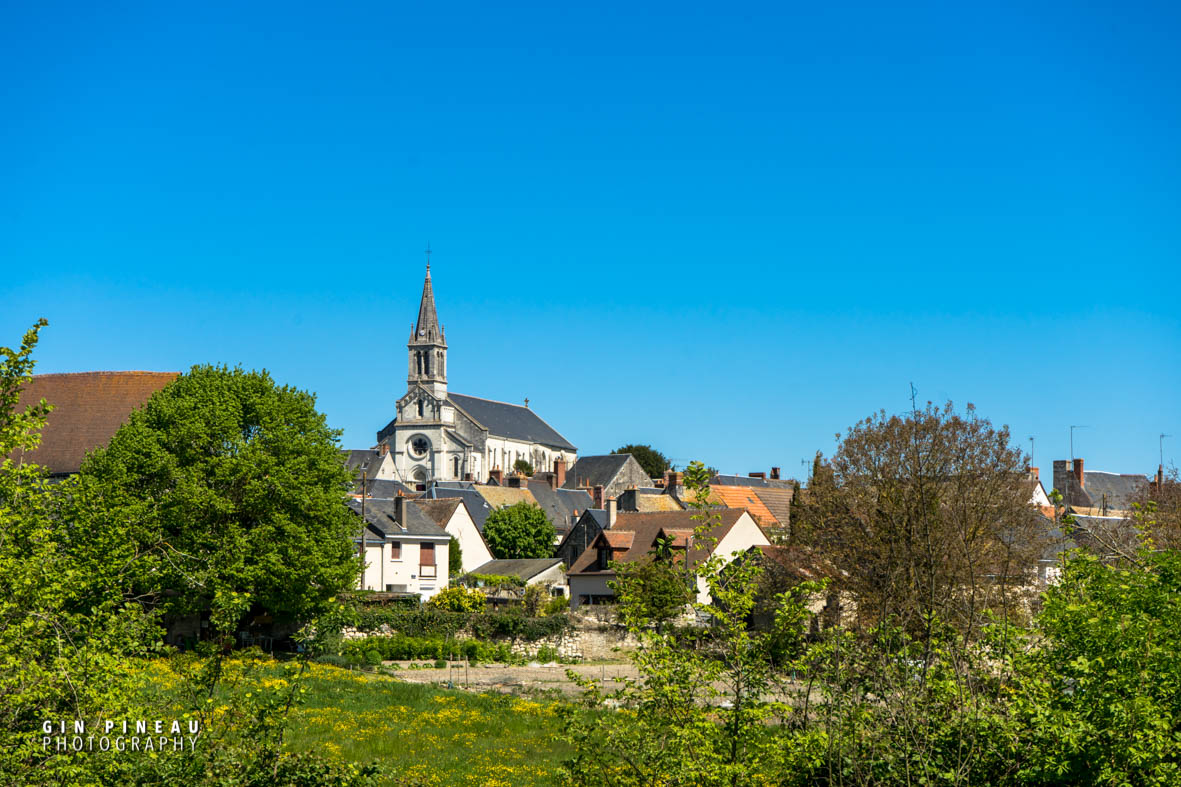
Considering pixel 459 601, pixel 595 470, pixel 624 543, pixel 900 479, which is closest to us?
pixel 900 479

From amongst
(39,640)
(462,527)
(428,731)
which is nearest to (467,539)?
(462,527)

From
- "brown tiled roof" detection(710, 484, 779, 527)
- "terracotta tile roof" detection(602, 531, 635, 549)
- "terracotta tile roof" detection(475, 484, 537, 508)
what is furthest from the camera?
"terracotta tile roof" detection(475, 484, 537, 508)

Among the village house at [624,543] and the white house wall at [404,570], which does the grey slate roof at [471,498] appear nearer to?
the white house wall at [404,570]

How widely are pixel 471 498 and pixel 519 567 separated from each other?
20.3 metres

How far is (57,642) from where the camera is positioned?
919 centimetres

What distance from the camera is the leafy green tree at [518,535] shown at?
220 feet

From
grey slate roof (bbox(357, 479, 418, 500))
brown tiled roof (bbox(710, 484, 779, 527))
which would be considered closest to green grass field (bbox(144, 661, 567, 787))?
brown tiled roof (bbox(710, 484, 779, 527))

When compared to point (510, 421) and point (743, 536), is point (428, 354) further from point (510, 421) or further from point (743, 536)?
point (743, 536)

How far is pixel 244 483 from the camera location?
117ft

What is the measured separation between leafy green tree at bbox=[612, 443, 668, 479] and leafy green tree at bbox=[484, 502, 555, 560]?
62556mm

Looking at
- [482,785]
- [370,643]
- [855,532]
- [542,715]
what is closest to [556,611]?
[370,643]

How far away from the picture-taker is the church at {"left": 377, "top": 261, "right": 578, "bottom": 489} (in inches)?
4998

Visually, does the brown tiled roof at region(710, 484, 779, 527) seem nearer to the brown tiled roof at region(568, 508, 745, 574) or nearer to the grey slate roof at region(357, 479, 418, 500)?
the brown tiled roof at region(568, 508, 745, 574)

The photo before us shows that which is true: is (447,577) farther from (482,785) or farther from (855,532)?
(482,785)
